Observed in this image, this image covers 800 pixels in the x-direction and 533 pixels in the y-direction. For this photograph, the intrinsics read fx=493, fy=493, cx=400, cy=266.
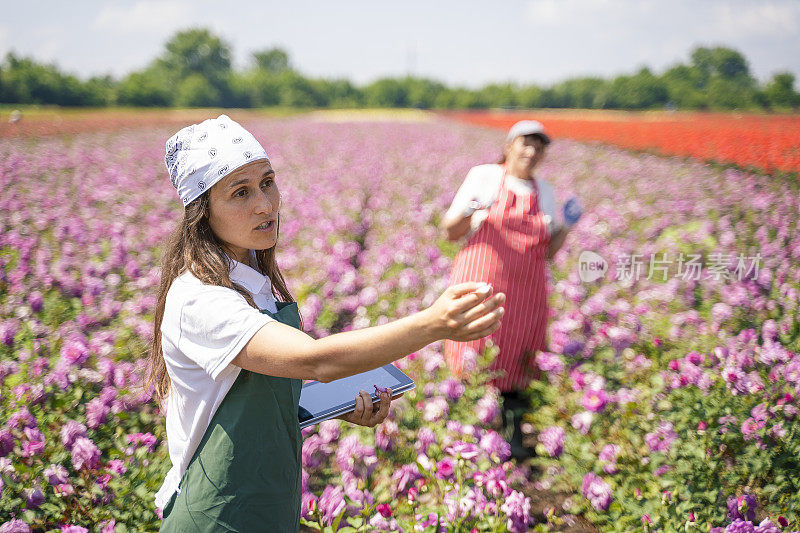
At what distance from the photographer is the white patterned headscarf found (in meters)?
0.97

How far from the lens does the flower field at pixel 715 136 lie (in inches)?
213

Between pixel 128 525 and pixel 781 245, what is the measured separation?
12.7 ft

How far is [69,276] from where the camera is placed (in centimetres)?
290

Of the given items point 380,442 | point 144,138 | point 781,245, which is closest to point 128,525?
point 380,442

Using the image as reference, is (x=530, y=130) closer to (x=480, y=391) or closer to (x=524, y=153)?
(x=524, y=153)

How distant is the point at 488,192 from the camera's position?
2.38 metres

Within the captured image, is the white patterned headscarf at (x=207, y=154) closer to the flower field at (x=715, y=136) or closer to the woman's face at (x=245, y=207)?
the woman's face at (x=245, y=207)

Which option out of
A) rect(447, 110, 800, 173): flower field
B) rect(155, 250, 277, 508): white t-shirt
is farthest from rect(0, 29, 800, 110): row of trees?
rect(155, 250, 277, 508): white t-shirt

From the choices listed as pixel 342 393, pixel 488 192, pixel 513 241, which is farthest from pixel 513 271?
pixel 342 393

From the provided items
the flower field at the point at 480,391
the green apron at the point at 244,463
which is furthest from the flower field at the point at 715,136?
the green apron at the point at 244,463

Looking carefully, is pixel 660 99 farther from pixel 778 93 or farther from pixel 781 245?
pixel 781 245

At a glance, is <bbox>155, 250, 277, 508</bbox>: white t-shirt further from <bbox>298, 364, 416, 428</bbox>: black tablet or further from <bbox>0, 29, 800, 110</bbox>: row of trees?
<bbox>0, 29, 800, 110</bbox>: row of trees

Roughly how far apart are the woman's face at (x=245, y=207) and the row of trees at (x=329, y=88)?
5.91 m

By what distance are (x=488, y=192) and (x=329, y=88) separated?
44933 millimetres
